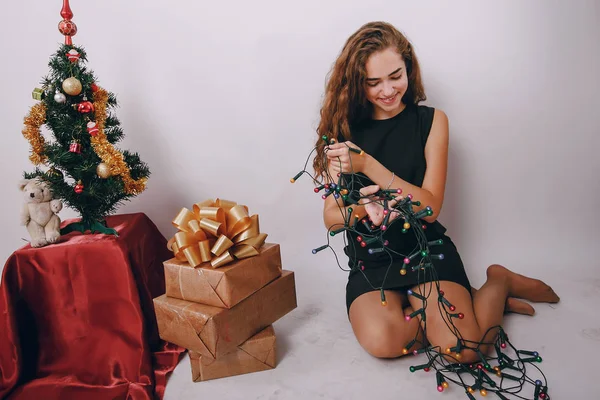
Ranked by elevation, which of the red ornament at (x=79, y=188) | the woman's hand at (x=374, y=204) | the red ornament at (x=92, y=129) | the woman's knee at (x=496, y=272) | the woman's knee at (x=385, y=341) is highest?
the red ornament at (x=92, y=129)

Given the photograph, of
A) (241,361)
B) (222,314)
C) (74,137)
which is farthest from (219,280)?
(74,137)

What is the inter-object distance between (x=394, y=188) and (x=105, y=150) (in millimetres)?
909

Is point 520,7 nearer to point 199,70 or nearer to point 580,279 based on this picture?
point 580,279

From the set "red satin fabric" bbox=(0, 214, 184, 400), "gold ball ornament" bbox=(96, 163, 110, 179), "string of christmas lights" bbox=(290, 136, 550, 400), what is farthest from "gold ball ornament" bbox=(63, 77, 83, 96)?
"string of christmas lights" bbox=(290, 136, 550, 400)

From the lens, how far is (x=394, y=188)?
1.42m

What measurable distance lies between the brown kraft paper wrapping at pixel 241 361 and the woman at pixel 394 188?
0.28 m

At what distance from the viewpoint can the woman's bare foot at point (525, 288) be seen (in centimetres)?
165

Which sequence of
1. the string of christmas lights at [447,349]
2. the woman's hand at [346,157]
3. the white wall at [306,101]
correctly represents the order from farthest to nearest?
the white wall at [306,101] < the woman's hand at [346,157] < the string of christmas lights at [447,349]

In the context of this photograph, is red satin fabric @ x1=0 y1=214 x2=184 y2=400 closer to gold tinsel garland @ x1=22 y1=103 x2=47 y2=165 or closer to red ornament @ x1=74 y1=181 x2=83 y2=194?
red ornament @ x1=74 y1=181 x2=83 y2=194

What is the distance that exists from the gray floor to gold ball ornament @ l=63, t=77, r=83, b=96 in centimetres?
91

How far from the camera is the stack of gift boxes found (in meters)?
1.33

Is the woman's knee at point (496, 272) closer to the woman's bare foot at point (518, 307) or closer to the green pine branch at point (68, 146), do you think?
the woman's bare foot at point (518, 307)

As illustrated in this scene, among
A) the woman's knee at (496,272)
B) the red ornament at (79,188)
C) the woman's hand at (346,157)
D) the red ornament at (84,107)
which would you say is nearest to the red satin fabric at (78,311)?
the red ornament at (79,188)

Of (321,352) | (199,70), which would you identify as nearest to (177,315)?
(321,352)
